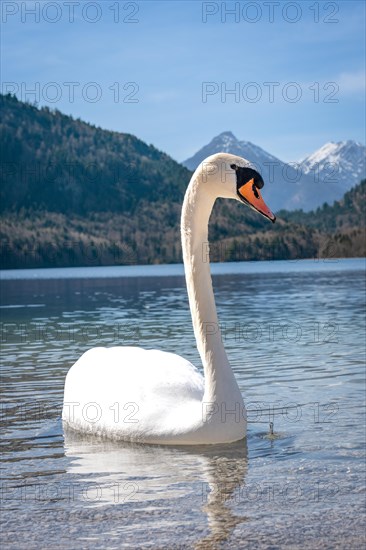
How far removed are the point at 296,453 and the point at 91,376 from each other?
2.76 m

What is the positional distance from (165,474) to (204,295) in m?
1.92

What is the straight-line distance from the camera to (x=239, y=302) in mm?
42500

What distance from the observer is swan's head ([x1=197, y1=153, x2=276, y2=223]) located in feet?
27.7

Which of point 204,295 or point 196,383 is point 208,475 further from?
point 204,295

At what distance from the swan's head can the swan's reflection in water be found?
2.47 meters

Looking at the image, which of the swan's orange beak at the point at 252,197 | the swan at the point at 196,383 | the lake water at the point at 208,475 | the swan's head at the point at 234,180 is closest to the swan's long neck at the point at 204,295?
the swan at the point at 196,383

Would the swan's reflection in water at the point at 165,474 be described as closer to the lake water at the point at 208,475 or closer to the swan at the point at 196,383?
the lake water at the point at 208,475

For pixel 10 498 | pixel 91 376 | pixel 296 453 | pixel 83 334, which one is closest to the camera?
pixel 10 498

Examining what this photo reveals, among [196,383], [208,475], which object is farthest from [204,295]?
[208,475]

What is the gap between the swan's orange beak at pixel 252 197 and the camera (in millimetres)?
8367

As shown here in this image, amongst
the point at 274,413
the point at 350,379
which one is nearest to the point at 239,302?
the point at 350,379

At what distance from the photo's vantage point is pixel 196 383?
9.95 meters

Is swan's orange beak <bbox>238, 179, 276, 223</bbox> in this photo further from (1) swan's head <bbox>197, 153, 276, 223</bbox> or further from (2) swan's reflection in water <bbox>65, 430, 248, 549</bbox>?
(2) swan's reflection in water <bbox>65, 430, 248, 549</bbox>

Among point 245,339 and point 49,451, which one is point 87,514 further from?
point 245,339
